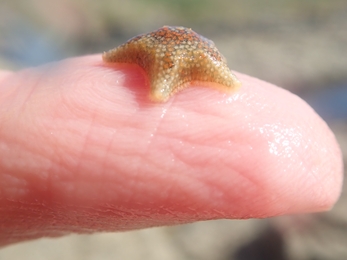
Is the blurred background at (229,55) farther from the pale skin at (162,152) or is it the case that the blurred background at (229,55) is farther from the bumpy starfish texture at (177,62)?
the bumpy starfish texture at (177,62)

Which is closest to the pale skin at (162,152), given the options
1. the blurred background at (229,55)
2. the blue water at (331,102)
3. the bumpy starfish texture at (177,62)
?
the bumpy starfish texture at (177,62)

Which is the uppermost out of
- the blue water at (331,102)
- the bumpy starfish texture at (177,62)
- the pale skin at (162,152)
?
the blue water at (331,102)

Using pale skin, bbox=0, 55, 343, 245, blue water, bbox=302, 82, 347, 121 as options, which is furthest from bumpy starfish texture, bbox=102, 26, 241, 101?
blue water, bbox=302, 82, 347, 121

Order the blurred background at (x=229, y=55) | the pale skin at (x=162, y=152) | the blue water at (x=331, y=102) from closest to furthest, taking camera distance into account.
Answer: the pale skin at (x=162, y=152) → the blurred background at (x=229, y=55) → the blue water at (x=331, y=102)

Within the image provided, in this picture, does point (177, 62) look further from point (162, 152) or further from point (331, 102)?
point (331, 102)

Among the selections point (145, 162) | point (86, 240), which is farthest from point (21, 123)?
point (86, 240)
